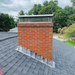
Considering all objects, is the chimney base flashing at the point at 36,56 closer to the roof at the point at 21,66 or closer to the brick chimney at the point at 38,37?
the brick chimney at the point at 38,37

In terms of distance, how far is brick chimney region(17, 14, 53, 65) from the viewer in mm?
3281

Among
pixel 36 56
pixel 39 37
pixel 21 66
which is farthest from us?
pixel 36 56

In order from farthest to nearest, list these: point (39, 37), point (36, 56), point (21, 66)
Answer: point (36, 56), point (39, 37), point (21, 66)

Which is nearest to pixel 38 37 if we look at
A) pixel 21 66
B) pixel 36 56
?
pixel 36 56

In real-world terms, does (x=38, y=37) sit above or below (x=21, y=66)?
above

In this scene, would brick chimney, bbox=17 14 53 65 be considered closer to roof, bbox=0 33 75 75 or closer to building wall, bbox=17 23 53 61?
building wall, bbox=17 23 53 61

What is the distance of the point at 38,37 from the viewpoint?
10.9 ft

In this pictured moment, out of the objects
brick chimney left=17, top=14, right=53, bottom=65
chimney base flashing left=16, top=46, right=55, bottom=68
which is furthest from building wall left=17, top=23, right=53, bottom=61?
chimney base flashing left=16, top=46, right=55, bottom=68

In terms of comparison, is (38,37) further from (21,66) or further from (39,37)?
(21,66)

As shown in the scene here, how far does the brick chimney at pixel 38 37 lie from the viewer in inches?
129

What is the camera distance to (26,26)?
337cm

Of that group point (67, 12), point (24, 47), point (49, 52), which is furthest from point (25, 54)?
point (67, 12)

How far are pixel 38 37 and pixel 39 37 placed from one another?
4cm

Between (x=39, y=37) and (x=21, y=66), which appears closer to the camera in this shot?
(x=21, y=66)
